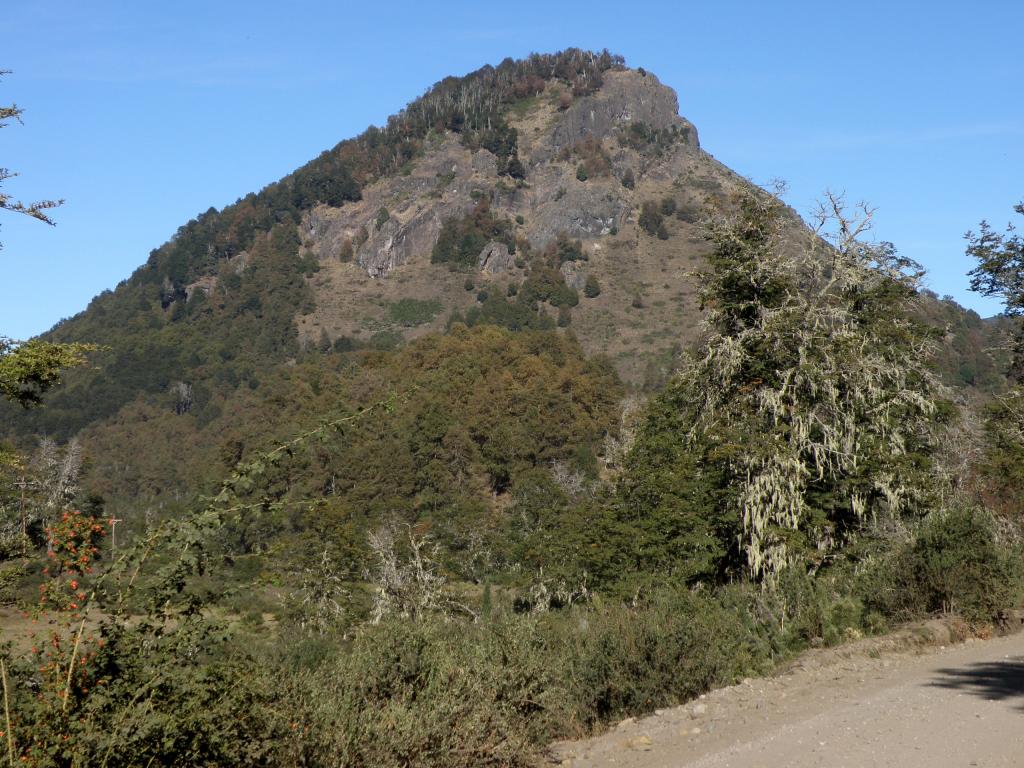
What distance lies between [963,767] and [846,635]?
534 cm

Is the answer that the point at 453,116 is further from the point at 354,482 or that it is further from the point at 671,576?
the point at 671,576

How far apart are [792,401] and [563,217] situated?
146001mm

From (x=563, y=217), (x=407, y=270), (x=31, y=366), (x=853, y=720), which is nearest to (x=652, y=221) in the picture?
(x=563, y=217)

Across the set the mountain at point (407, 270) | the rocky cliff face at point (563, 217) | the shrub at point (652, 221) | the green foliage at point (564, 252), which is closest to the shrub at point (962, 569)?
the mountain at point (407, 270)

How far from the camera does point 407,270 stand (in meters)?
154

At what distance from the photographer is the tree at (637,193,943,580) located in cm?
1460

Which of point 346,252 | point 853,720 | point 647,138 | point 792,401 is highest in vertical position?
point 647,138

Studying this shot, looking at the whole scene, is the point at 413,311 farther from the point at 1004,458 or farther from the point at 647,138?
the point at 1004,458

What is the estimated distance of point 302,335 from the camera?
13962 cm

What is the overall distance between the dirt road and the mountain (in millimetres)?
73443

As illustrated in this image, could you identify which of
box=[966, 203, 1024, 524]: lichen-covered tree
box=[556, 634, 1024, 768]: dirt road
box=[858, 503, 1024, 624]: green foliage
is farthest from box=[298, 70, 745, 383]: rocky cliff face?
box=[556, 634, 1024, 768]: dirt road

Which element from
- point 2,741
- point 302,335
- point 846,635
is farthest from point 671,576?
point 302,335

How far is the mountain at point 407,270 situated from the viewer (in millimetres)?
112062

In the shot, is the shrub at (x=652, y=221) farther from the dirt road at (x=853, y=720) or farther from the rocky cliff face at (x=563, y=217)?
the dirt road at (x=853, y=720)
